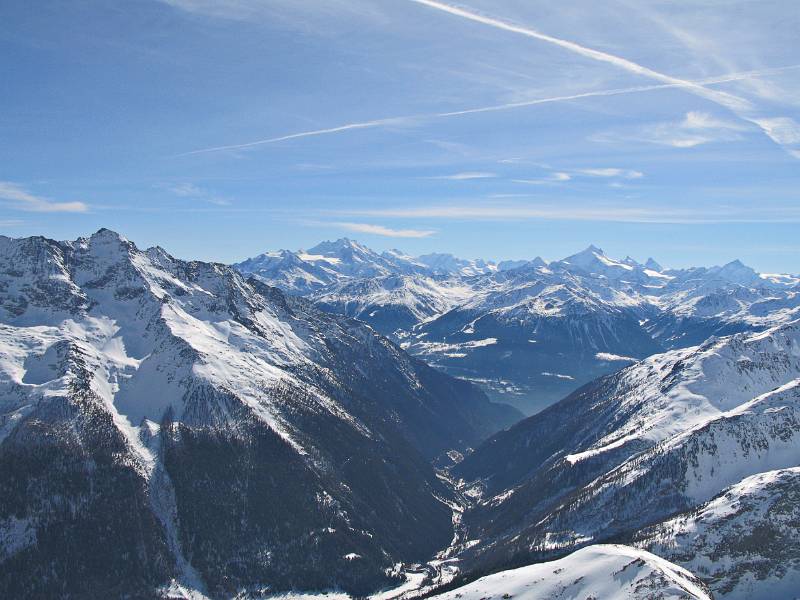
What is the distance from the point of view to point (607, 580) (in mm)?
179250

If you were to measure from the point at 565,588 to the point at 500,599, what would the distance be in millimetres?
19461

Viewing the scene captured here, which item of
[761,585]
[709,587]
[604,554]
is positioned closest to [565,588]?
[604,554]

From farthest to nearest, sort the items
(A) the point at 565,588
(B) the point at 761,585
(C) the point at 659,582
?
(B) the point at 761,585 → (A) the point at 565,588 → (C) the point at 659,582

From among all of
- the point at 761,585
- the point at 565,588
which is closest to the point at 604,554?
the point at 565,588

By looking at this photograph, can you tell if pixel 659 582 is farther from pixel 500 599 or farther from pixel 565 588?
pixel 500 599

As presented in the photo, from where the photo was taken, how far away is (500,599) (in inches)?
7534

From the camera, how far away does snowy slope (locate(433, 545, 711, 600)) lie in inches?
6619

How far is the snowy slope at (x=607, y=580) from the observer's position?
552 feet

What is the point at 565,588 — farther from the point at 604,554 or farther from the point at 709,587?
the point at 709,587

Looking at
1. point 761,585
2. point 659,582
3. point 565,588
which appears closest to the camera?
point 659,582

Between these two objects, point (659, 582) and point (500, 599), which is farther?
point (500, 599)

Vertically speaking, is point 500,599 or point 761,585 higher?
point 500,599

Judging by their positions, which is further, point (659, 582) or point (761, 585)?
point (761, 585)

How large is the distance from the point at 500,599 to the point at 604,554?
32465 millimetres
